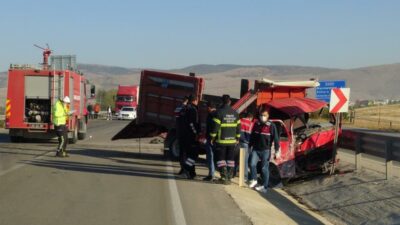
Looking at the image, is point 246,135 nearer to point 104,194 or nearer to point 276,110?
point 276,110

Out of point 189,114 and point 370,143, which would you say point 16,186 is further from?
point 370,143

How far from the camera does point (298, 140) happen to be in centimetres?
1466

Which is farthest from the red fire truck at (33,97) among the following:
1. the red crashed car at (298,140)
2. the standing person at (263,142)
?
the standing person at (263,142)

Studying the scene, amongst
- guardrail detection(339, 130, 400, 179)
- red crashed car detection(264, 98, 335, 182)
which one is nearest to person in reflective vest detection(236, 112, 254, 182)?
red crashed car detection(264, 98, 335, 182)

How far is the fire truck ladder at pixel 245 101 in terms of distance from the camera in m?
15.4

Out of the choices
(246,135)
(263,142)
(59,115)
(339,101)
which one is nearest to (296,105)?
(339,101)

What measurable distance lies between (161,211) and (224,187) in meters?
3.03

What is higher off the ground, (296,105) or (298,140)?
(296,105)

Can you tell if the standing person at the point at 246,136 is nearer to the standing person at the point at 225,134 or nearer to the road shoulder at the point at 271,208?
the road shoulder at the point at 271,208

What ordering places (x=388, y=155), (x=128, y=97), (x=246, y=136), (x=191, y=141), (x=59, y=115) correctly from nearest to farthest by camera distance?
(x=388, y=155) < (x=191, y=141) < (x=246, y=136) < (x=59, y=115) < (x=128, y=97)

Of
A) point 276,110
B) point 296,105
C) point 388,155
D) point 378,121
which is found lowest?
point 378,121

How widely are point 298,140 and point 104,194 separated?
5.88 m

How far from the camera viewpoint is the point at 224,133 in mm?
12148

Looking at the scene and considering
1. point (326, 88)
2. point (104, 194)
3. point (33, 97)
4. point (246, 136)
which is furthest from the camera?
point (326, 88)
